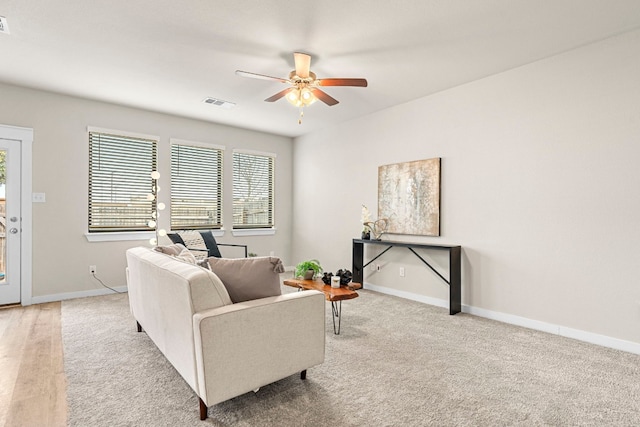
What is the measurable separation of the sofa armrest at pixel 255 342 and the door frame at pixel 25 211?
3811mm

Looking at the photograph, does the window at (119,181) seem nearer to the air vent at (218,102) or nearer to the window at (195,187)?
the window at (195,187)

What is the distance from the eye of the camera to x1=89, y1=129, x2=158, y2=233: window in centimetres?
479

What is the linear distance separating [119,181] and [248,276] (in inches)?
150

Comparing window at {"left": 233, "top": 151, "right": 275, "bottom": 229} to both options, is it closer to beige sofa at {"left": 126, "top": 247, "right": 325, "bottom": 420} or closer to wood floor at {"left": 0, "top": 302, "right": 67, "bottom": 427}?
wood floor at {"left": 0, "top": 302, "right": 67, "bottom": 427}

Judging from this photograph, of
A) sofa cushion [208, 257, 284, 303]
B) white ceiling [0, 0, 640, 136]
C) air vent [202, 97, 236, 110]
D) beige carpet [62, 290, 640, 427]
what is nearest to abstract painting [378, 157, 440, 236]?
white ceiling [0, 0, 640, 136]

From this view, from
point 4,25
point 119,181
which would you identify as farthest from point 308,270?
point 4,25

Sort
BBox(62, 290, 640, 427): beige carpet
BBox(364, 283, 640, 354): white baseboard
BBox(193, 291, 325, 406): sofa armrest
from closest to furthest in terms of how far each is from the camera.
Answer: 1. BBox(193, 291, 325, 406): sofa armrest
2. BBox(62, 290, 640, 427): beige carpet
3. BBox(364, 283, 640, 354): white baseboard

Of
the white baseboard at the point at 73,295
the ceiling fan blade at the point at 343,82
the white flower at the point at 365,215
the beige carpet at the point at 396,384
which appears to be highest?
the ceiling fan blade at the point at 343,82

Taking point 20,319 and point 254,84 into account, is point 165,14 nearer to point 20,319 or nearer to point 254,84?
point 254,84

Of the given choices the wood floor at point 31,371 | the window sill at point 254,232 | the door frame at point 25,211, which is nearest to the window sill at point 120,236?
the door frame at point 25,211

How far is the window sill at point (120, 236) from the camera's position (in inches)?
186

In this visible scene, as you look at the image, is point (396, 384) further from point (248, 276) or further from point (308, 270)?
point (308, 270)

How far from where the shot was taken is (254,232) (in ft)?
20.8

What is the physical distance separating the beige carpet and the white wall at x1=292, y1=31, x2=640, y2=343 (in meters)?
0.47
